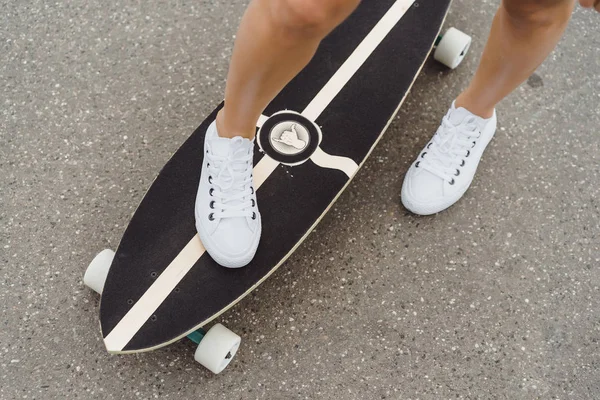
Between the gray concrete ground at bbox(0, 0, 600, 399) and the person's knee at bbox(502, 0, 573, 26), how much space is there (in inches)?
23.5

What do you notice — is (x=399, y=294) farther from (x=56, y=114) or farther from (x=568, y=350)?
(x=56, y=114)

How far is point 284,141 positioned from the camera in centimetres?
146

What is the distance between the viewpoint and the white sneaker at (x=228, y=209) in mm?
1268

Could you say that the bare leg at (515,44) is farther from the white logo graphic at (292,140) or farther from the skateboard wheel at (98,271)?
the skateboard wheel at (98,271)

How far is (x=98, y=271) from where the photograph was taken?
134 cm

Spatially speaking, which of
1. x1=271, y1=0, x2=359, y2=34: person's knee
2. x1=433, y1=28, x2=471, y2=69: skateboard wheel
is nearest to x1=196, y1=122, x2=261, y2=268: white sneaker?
x1=271, y1=0, x2=359, y2=34: person's knee

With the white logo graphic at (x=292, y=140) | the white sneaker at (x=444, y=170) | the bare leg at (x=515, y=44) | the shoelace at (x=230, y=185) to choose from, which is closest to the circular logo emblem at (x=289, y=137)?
the white logo graphic at (x=292, y=140)

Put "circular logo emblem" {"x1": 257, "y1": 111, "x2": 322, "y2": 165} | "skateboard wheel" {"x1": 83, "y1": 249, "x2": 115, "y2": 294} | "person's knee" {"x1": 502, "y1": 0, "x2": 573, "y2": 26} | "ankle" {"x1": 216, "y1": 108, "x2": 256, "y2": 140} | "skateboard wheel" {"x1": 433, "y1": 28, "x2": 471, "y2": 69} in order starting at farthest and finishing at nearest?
"skateboard wheel" {"x1": 433, "y1": 28, "x2": 471, "y2": 69} < "circular logo emblem" {"x1": 257, "y1": 111, "x2": 322, "y2": 165} < "skateboard wheel" {"x1": 83, "y1": 249, "x2": 115, "y2": 294} < "ankle" {"x1": 216, "y1": 108, "x2": 256, "y2": 140} < "person's knee" {"x1": 502, "y1": 0, "x2": 573, "y2": 26}

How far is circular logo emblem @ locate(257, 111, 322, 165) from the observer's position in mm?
1451

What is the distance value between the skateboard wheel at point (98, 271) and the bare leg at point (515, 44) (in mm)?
903

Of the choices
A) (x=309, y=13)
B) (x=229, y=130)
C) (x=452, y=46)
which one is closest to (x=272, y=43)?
(x=309, y=13)

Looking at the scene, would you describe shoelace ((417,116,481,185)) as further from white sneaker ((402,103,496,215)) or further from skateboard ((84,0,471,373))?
skateboard ((84,0,471,373))

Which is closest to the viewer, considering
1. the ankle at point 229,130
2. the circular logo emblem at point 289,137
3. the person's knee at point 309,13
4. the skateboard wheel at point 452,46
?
the person's knee at point 309,13

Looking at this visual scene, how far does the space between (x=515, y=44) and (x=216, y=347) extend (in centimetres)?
86
